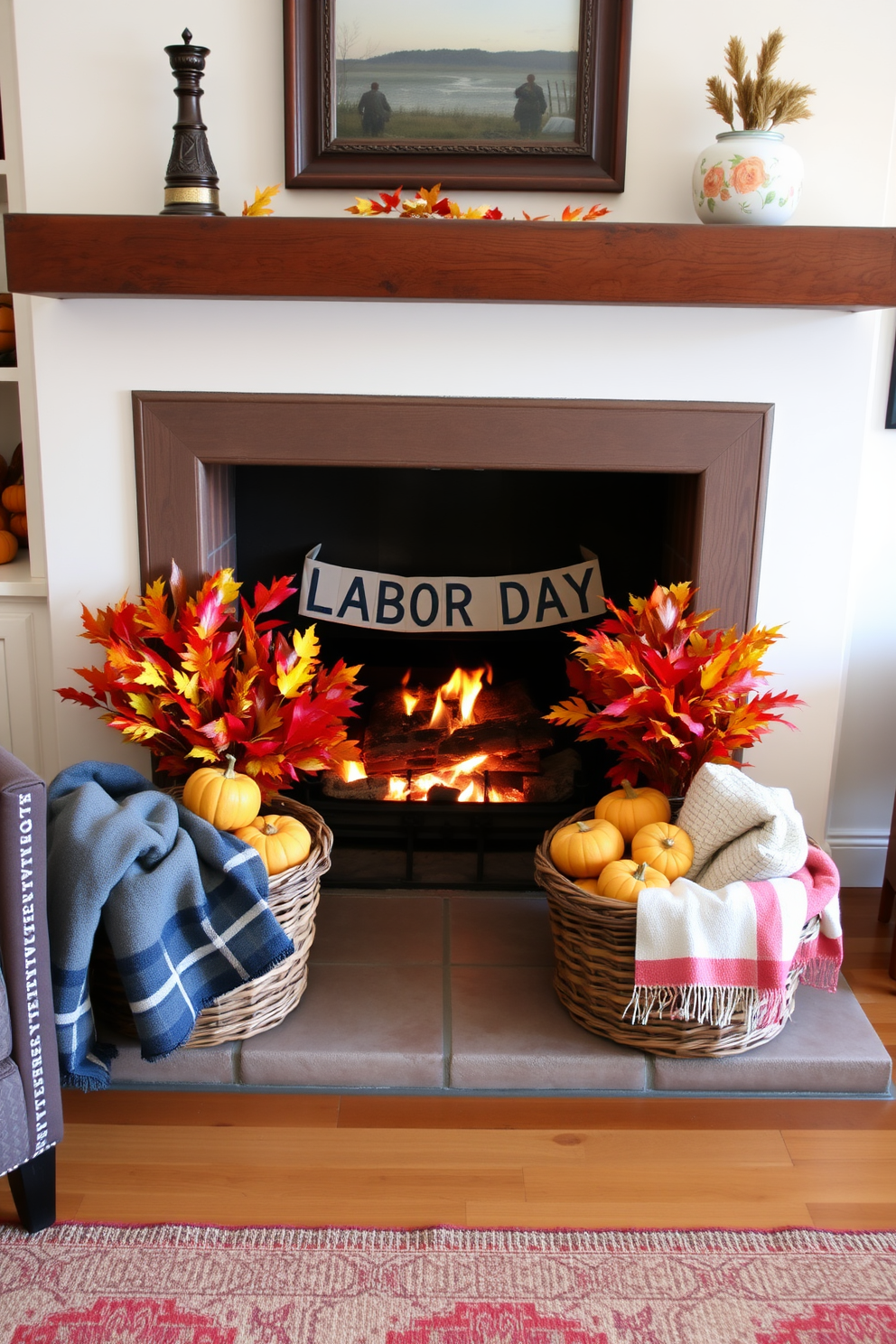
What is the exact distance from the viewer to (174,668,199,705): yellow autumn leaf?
77.5 inches

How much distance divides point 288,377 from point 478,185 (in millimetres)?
499

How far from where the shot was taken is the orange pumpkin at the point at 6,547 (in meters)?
2.41

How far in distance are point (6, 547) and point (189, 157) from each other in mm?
946

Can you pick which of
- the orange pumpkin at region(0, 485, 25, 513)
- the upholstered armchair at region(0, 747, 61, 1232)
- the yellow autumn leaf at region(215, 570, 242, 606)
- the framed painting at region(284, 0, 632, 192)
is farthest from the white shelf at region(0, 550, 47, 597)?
the framed painting at region(284, 0, 632, 192)

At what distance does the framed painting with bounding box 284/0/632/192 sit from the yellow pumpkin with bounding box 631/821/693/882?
1171 millimetres

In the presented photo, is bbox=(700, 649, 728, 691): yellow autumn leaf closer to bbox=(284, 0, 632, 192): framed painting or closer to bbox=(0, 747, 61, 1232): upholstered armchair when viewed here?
bbox=(284, 0, 632, 192): framed painting

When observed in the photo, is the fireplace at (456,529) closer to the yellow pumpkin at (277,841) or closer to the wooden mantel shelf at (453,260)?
the wooden mantel shelf at (453,260)

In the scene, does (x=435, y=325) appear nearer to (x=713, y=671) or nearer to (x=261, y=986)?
(x=713, y=671)

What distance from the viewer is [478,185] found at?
2.05 m

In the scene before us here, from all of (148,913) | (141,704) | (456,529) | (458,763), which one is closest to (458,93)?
(456,529)

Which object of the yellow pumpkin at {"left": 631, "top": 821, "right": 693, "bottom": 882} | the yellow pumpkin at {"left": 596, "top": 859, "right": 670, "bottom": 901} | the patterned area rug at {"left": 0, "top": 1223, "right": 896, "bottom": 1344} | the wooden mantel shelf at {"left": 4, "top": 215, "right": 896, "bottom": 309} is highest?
the wooden mantel shelf at {"left": 4, "top": 215, "right": 896, "bottom": 309}

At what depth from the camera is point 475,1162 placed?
170 cm

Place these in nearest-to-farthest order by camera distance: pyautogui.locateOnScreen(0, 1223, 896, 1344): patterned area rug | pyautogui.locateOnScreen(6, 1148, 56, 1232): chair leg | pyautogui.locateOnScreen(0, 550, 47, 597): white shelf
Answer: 1. pyautogui.locateOnScreen(0, 1223, 896, 1344): patterned area rug
2. pyautogui.locateOnScreen(6, 1148, 56, 1232): chair leg
3. pyautogui.locateOnScreen(0, 550, 47, 597): white shelf

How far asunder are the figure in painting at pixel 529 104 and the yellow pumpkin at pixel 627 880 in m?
1.34
